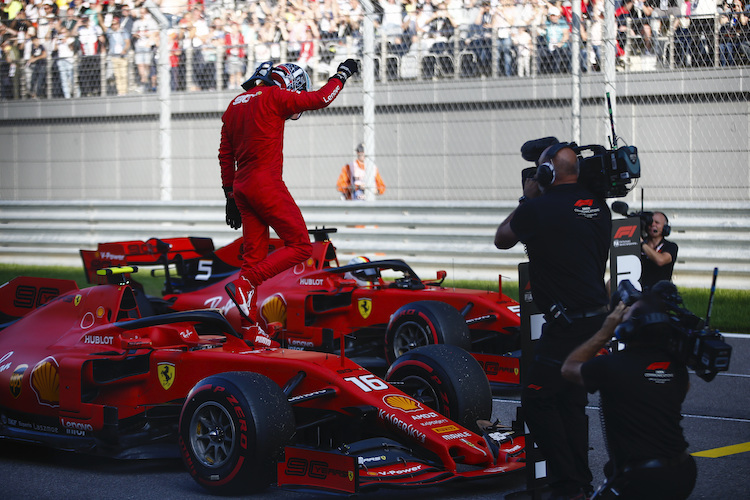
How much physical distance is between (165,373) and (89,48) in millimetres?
9973

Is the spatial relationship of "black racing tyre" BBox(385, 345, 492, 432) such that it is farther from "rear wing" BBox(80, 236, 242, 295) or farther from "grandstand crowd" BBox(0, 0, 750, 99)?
"grandstand crowd" BBox(0, 0, 750, 99)

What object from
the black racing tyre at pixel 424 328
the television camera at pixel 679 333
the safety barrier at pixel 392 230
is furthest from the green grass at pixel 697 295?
the television camera at pixel 679 333

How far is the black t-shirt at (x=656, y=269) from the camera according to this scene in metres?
7.88

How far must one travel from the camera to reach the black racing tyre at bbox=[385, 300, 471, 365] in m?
7.09

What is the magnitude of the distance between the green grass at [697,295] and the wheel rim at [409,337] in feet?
11.5

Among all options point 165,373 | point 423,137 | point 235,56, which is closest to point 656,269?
point 165,373

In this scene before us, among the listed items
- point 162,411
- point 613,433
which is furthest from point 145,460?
point 613,433

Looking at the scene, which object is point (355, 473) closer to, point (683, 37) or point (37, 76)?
point (683, 37)

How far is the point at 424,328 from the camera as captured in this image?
23.7ft

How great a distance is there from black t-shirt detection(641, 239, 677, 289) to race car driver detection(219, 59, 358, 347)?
8.88ft

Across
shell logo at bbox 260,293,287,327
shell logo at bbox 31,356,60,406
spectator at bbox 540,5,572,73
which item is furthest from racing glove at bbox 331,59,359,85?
spectator at bbox 540,5,572,73

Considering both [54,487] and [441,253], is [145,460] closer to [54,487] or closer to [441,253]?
[54,487]

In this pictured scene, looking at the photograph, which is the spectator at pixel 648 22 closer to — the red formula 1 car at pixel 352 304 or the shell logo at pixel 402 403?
the red formula 1 car at pixel 352 304

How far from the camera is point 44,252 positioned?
1394 cm
